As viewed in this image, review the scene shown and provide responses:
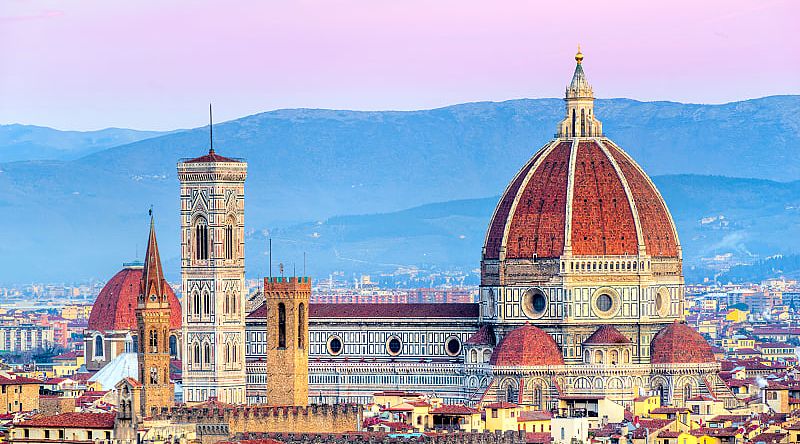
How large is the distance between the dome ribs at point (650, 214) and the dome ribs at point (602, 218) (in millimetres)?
716

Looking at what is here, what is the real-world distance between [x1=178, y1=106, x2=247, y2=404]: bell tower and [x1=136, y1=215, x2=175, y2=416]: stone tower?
17.8 m

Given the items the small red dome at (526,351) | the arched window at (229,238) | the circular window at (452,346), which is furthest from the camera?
the arched window at (229,238)

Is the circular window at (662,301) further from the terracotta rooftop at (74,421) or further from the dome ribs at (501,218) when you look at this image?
the terracotta rooftop at (74,421)

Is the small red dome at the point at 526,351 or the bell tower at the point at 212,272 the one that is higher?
the bell tower at the point at 212,272

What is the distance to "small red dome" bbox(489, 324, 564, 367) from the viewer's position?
411ft

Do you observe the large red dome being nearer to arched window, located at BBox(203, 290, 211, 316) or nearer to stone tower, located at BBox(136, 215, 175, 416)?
arched window, located at BBox(203, 290, 211, 316)

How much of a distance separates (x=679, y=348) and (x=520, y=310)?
24.1 feet

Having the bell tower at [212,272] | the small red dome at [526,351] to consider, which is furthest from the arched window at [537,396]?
the bell tower at [212,272]

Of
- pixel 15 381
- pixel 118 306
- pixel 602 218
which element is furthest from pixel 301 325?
pixel 118 306

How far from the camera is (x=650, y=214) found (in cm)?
13075

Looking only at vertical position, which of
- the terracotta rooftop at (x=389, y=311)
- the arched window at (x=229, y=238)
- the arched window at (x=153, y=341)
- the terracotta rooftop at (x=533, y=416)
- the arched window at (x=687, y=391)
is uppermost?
the arched window at (x=229, y=238)

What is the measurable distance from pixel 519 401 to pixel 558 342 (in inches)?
327

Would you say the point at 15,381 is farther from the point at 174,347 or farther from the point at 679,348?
the point at 174,347

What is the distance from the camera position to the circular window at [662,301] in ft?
429
